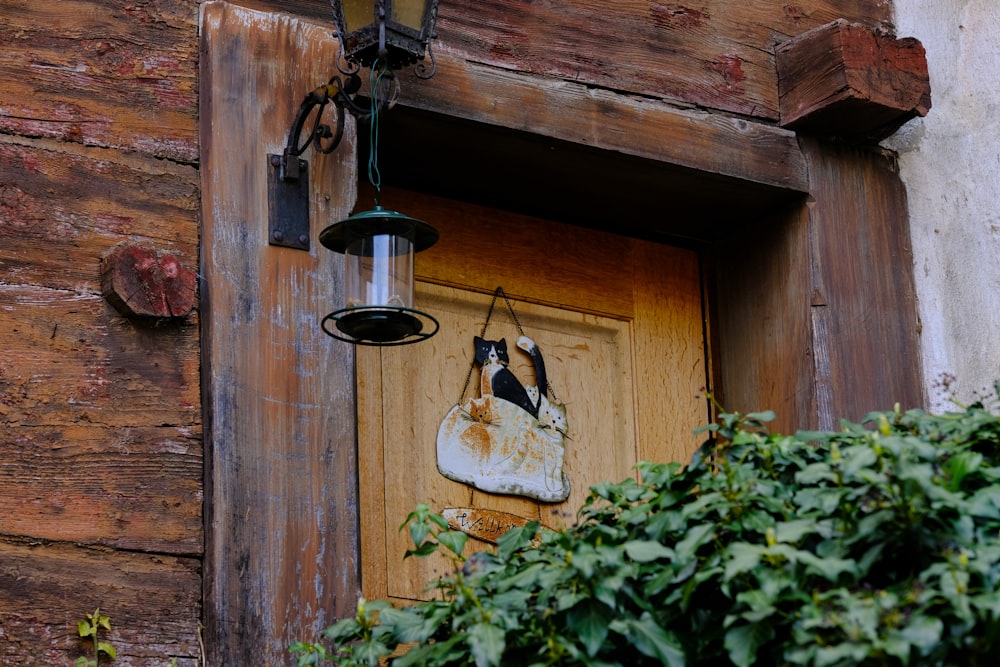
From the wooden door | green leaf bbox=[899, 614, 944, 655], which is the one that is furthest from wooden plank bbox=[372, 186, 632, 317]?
green leaf bbox=[899, 614, 944, 655]

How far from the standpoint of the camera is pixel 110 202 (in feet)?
9.89

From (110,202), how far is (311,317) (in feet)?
1.41

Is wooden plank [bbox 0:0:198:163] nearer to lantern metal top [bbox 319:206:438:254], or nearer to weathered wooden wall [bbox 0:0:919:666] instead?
weathered wooden wall [bbox 0:0:919:666]

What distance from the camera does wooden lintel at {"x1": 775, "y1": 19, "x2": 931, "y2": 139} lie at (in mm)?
3688

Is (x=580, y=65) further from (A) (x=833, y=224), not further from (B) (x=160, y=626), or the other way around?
(B) (x=160, y=626)

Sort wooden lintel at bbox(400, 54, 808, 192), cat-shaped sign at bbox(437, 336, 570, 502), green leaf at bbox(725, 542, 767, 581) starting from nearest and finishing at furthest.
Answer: green leaf at bbox(725, 542, 767, 581), wooden lintel at bbox(400, 54, 808, 192), cat-shaped sign at bbox(437, 336, 570, 502)

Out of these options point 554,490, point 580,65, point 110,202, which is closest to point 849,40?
point 580,65

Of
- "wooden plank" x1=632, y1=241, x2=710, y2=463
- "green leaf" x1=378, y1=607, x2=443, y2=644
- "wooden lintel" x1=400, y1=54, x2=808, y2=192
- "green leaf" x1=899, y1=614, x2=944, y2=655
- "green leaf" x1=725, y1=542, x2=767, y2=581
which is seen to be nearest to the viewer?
"green leaf" x1=899, y1=614, x2=944, y2=655

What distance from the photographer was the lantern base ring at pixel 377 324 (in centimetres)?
286

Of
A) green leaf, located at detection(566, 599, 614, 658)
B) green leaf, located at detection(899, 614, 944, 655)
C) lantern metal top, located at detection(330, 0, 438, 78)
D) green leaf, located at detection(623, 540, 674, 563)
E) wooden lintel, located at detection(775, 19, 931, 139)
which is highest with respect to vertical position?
wooden lintel, located at detection(775, 19, 931, 139)

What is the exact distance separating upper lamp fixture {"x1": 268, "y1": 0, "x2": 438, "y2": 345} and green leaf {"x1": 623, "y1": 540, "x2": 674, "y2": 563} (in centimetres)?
70

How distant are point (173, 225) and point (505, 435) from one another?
93 centimetres

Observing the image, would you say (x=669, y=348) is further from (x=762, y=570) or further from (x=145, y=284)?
(x=762, y=570)

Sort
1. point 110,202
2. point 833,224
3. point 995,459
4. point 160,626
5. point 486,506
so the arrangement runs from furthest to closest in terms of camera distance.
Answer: point 833,224 < point 486,506 < point 110,202 < point 160,626 < point 995,459
